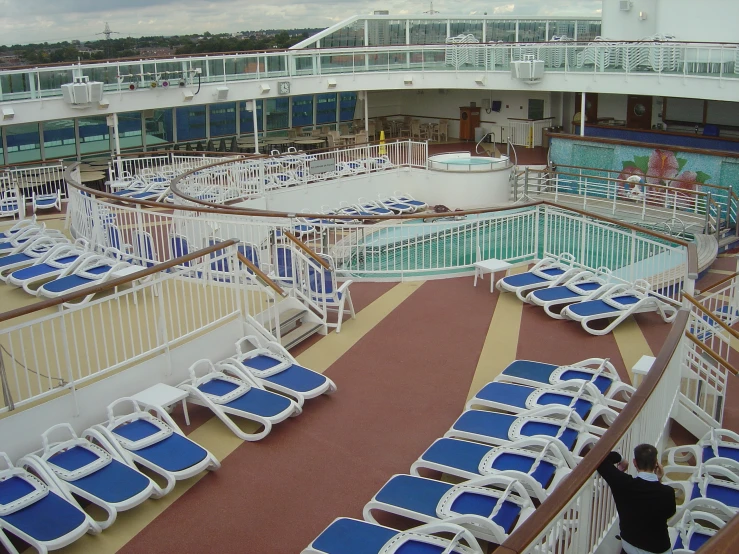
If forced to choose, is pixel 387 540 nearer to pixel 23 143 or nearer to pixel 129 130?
pixel 23 143

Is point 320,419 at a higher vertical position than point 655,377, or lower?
lower

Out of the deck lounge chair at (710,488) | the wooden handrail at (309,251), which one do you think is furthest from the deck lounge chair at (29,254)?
the deck lounge chair at (710,488)

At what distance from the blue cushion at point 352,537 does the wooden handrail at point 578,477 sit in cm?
149

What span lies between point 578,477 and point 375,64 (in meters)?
23.0

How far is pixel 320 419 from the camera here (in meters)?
6.54

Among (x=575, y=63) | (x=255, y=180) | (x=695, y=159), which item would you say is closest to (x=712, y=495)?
(x=255, y=180)

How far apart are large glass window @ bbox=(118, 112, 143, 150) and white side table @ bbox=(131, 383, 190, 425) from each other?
57.8 ft

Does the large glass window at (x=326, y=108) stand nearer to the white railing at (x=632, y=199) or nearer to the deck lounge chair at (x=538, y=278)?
the white railing at (x=632, y=199)

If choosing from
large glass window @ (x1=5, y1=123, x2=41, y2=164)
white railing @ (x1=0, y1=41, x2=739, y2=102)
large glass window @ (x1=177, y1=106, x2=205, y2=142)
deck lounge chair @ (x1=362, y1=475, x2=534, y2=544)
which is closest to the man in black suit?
deck lounge chair @ (x1=362, y1=475, x2=534, y2=544)

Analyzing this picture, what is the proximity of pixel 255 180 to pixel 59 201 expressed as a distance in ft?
13.4

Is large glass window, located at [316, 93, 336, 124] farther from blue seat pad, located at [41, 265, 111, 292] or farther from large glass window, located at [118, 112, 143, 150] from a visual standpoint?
blue seat pad, located at [41, 265, 111, 292]

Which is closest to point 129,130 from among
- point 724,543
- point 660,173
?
point 660,173

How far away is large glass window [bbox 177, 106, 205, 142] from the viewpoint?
23.7 m

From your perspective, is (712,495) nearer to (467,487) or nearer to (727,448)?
(727,448)
